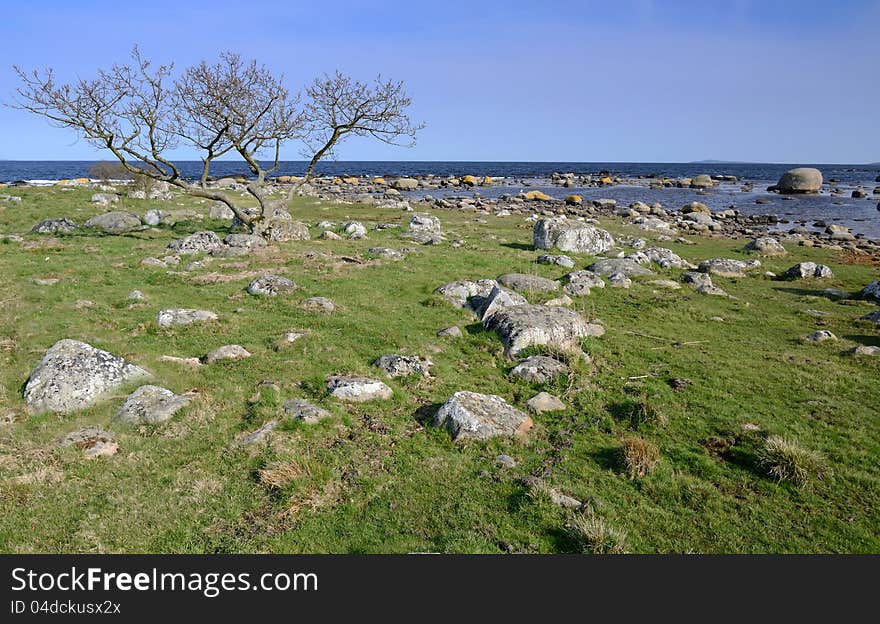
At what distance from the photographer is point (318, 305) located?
68.5ft

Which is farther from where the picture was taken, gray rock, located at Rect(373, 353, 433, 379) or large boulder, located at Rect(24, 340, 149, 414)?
gray rock, located at Rect(373, 353, 433, 379)

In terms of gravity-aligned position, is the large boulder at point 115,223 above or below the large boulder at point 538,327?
above

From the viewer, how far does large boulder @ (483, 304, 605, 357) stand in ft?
56.5

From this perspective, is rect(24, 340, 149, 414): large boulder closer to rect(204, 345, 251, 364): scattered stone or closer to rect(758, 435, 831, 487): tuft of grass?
rect(204, 345, 251, 364): scattered stone

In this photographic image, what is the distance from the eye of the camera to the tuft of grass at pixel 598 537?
8.32 metres

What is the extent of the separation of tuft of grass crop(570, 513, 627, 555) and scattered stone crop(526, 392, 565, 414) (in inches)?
194

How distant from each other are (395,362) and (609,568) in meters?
9.00

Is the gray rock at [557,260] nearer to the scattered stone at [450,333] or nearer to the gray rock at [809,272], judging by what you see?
the gray rock at [809,272]

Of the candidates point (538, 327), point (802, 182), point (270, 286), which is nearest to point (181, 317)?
point (270, 286)

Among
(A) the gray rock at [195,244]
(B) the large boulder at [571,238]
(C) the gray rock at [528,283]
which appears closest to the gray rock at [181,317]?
(A) the gray rock at [195,244]

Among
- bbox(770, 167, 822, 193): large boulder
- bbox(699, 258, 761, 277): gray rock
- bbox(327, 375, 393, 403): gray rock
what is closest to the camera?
bbox(327, 375, 393, 403): gray rock

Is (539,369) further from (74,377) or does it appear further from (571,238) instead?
(571,238)

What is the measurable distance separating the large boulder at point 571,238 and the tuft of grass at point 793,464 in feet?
82.4

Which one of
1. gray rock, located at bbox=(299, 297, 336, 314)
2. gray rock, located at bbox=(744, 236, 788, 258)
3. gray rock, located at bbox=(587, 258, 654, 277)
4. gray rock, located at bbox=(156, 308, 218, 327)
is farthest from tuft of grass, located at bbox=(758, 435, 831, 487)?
gray rock, located at bbox=(744, 236, 788, 258)
